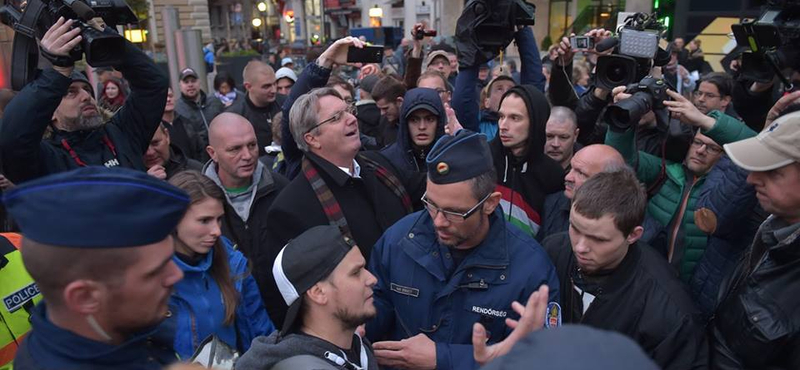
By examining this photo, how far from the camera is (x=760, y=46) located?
12.8ft

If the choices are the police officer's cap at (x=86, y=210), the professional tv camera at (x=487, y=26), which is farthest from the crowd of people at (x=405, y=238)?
the professional tv camera at (x=487, y=26)

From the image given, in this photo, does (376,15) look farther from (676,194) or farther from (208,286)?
(208,286)

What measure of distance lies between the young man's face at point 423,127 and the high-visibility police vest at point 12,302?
98.1 inches

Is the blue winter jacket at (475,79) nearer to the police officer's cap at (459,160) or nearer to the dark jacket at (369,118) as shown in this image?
the dark jacket at (369,118)

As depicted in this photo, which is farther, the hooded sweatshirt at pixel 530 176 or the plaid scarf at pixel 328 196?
the hooded sweatshirt at pixel 530 176

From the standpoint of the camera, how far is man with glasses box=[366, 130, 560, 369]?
2373 millimetres

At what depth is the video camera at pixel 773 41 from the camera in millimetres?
3783

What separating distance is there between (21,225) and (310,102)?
214 centimetres

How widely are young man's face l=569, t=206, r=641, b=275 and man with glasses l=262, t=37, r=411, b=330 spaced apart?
3.93 feet

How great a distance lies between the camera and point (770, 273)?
2.27 m

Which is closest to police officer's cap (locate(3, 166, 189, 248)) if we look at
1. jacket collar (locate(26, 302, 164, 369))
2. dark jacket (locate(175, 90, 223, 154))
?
jacket collar (locate(26, 302, 164, 369))

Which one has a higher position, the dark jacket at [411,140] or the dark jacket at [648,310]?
the dark jacket at [411,140]

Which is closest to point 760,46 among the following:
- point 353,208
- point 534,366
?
point 353,208

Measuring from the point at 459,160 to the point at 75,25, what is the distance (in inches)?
91.7
